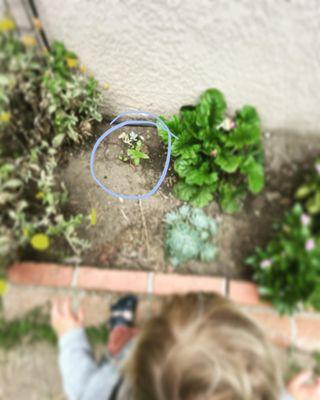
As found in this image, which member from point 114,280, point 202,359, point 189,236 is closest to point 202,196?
point 189,236

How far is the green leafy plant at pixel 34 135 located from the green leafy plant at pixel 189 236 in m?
0.45

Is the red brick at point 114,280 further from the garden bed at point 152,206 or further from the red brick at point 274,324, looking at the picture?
Result: the red brick at point 274,324

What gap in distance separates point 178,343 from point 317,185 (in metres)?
1.17

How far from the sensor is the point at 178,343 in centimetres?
100

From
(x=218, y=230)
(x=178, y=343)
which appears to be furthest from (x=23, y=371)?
(x=218, y=230)

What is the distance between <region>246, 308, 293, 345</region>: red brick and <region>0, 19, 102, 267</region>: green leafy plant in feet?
3.04

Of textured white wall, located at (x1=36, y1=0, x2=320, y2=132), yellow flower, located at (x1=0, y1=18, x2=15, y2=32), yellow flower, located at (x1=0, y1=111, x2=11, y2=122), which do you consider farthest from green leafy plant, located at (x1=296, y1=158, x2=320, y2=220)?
yellow flower, located at (x1=0, y1=18, x2=15, y2=32)

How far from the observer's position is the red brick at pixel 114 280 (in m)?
1.68

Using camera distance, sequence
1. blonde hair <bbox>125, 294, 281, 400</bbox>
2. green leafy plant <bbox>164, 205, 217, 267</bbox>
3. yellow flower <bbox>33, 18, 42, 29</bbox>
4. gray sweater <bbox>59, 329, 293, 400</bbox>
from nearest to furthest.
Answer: blonde hair <bbox>125, 294, 281, 400</bbox>, gray sweater <bbox>59, 329, 293, 400</bbox>, yellow flower <bbox>33, 18, 42, 29</bbox>, green leafy plant <bbox>164, 205, 217, 267</bbox>

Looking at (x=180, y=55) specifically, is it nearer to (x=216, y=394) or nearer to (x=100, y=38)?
(x=100, y=38)

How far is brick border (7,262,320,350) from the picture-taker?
5.42ft

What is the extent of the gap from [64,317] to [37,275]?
0.82 feet

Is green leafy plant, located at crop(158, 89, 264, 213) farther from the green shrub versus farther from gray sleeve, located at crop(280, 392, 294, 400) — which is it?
gray sleeve, located at crop(280, 392, 294, 400)

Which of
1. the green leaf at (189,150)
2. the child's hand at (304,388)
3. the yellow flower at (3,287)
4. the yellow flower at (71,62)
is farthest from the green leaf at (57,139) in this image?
the child's hand at (304,388)
